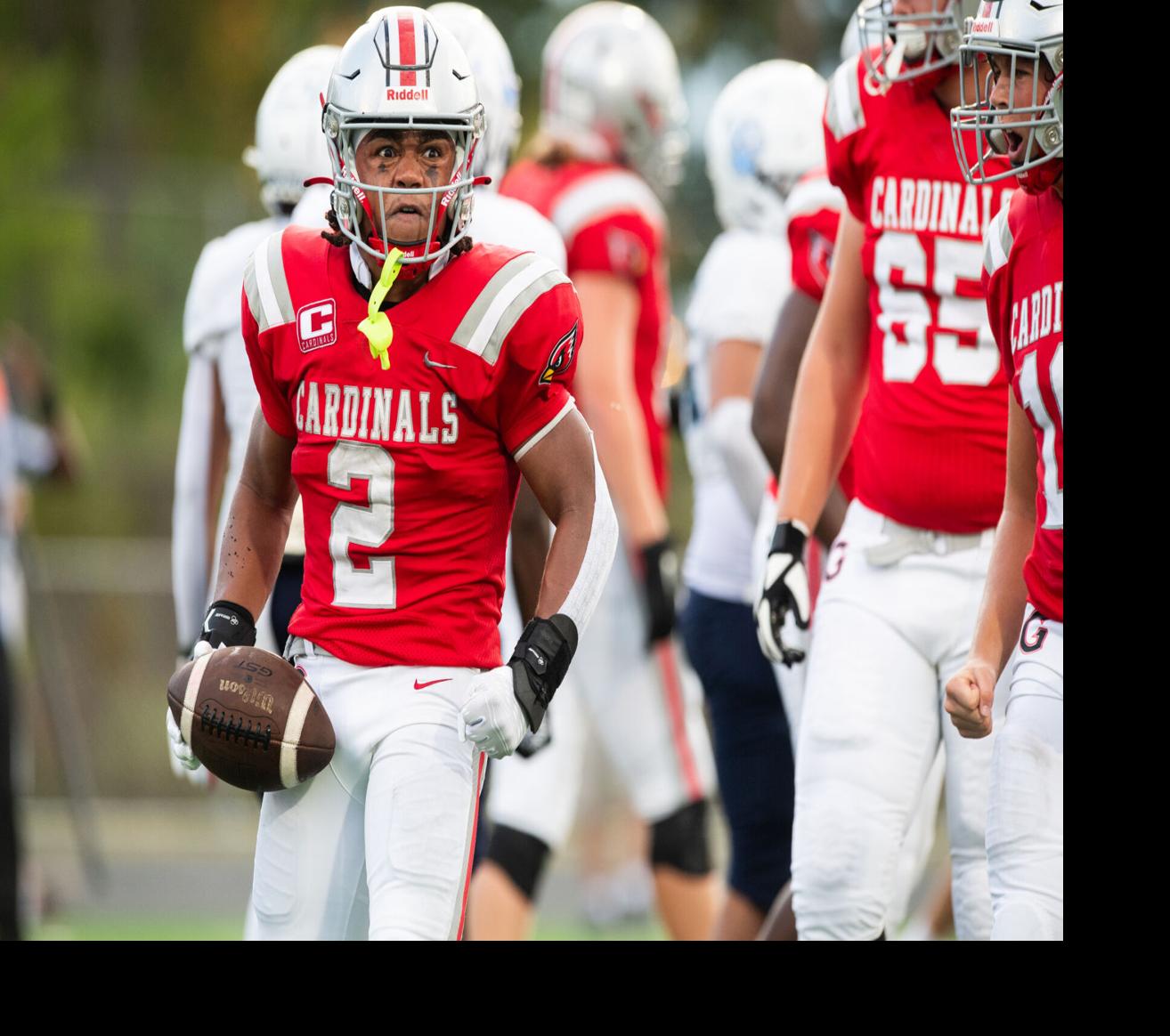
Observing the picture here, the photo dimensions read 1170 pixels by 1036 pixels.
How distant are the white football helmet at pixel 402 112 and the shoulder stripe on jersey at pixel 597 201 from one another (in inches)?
80.3

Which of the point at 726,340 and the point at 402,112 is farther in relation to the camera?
the point at 726,340

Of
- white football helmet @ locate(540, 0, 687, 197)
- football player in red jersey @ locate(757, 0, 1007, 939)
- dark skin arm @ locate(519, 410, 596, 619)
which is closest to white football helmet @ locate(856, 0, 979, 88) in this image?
football player in red jersey @ locate(757, 0, 1007, 939)

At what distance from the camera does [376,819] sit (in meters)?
3.21

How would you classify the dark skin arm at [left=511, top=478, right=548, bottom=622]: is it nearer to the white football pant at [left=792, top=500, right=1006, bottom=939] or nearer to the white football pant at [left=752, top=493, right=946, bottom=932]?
the white football pant at [left=752, top=493, right=946, bottom=932]

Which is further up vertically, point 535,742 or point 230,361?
point 230,361

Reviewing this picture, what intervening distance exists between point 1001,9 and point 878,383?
859 millimetres

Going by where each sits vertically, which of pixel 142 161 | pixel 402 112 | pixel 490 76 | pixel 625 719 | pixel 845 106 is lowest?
pixel 625 719

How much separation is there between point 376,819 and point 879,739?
37.6 inches

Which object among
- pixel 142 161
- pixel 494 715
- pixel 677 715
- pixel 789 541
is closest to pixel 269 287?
pixel 494 715

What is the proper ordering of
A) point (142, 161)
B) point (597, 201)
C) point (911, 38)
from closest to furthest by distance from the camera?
point (911, 38)
point (597, 201)
point (142, 161)

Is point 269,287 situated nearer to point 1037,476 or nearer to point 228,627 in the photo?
point 228,627

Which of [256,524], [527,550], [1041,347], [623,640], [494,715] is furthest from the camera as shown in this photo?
[623,640]

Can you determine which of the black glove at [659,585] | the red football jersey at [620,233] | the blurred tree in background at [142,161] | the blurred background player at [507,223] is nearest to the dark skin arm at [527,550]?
the blurred background player at [507,223]
